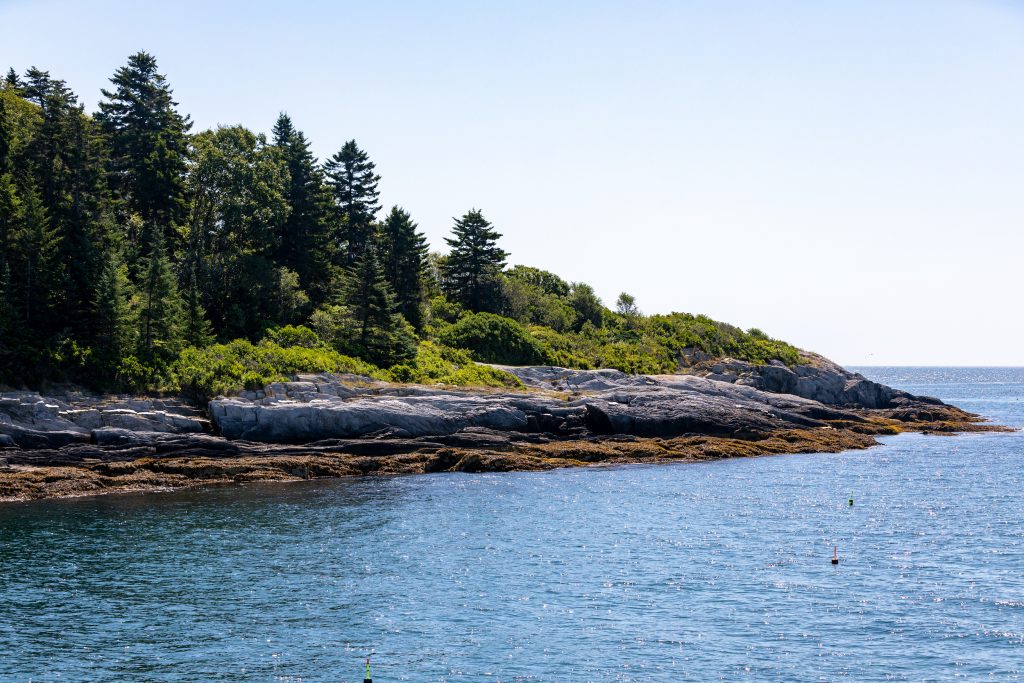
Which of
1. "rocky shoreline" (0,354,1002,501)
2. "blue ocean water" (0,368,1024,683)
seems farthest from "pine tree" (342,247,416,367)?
"blue ocean water" (0,368,1024,683)

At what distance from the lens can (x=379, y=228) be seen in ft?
283

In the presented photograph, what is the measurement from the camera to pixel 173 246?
245ft

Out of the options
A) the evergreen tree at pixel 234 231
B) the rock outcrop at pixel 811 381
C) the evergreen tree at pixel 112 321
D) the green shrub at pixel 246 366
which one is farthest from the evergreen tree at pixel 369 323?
the rock outcrop at pixel 811 381

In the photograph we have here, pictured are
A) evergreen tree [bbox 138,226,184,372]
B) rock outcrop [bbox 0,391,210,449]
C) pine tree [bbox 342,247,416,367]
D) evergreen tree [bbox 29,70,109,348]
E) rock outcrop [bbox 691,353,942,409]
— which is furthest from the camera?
rock outcrop [bbox 691,353,942,409]

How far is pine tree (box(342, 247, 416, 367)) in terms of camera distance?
6762 cm

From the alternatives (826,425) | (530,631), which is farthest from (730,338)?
(530,631)

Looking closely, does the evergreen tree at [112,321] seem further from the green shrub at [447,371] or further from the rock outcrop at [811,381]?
the rock outcrop at [811,381]

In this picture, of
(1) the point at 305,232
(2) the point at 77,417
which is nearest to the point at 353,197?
(1) the point at 305,232

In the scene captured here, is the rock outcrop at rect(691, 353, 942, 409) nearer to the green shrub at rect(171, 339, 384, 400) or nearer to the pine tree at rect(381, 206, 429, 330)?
the pine tree at rect(381, 206, 429, 330)

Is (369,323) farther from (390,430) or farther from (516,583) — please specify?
(516,583)

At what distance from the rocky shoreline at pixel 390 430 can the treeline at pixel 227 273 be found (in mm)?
3399

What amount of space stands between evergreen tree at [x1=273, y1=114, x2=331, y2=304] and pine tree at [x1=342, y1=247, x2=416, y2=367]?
9148mm

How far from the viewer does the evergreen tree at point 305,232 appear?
3083 inches

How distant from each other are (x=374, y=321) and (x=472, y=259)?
907 inches
